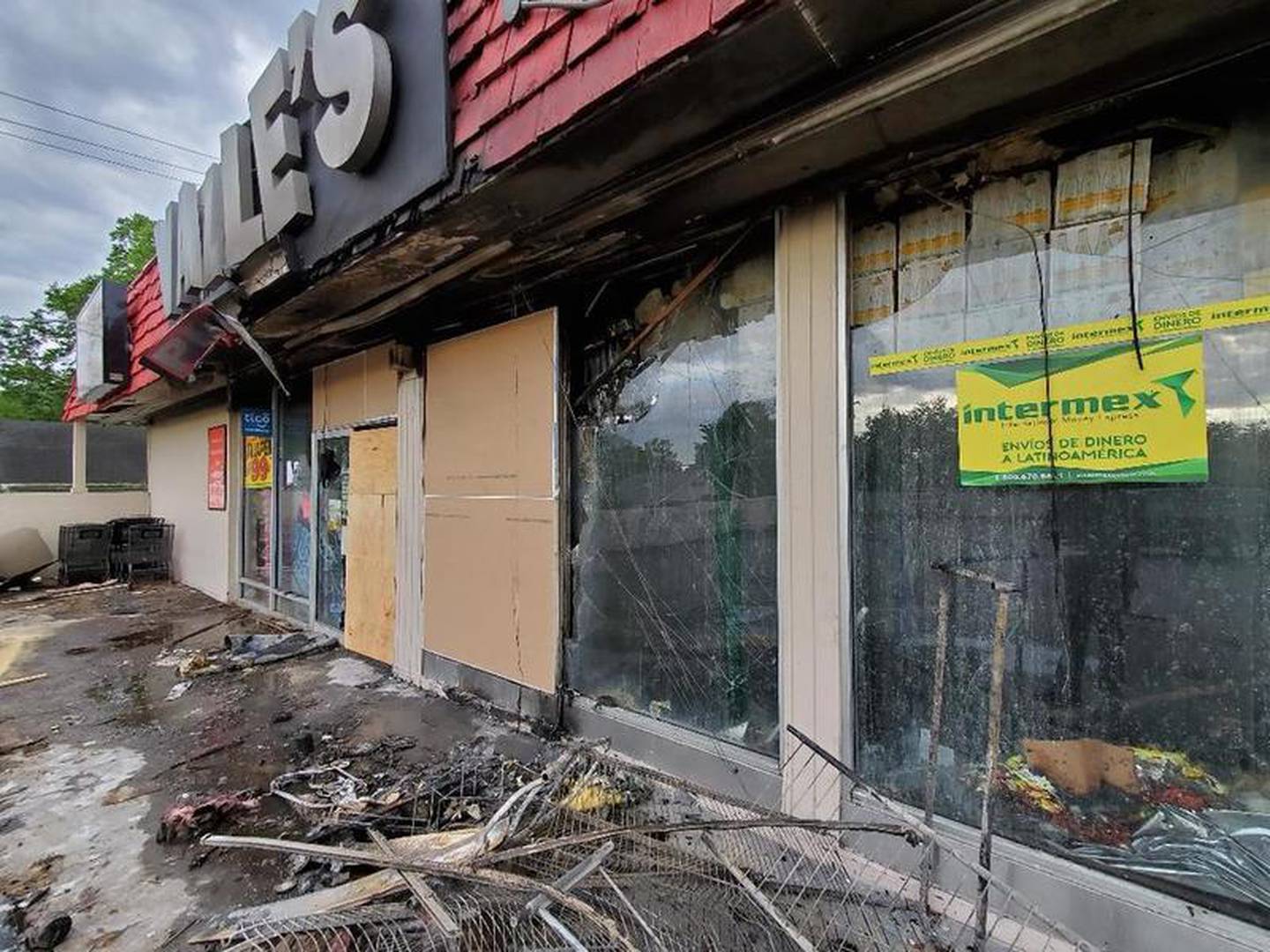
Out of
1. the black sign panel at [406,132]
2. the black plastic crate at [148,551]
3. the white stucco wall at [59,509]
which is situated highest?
the black sign panel at [406,132]

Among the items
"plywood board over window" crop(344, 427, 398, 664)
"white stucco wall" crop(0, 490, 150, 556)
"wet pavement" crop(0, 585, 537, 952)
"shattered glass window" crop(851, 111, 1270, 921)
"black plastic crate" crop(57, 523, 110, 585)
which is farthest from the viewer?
"white stucco wall" crop(0, 490, 150, 556)

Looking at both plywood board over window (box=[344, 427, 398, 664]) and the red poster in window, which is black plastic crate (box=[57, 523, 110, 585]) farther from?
plywood board over window (box=[344, 427, 398, 664])

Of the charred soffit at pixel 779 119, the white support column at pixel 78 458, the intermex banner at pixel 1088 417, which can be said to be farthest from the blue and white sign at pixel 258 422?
the intermex banner at pixel 1088 417

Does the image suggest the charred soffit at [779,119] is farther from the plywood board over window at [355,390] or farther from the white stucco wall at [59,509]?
the white stucco wall at [59,509]

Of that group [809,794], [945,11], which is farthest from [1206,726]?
[945,11]

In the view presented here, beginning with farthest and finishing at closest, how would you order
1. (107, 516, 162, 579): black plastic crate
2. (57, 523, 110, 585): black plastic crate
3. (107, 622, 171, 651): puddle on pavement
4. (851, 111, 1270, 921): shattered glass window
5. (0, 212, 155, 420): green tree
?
(0, 212, 155, 420): green tree
(107, 516, 162, 579): black plastic crate
(57, 523, 110, 585): black plastic crate
(107, 622, 171, 651): puddle on pavement
(851, 111, 1270, 921): shattered glass window

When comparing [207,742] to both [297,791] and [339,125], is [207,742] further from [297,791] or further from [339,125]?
[339,125]

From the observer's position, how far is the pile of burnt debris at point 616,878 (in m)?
1.64

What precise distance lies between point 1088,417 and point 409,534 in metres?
4.51

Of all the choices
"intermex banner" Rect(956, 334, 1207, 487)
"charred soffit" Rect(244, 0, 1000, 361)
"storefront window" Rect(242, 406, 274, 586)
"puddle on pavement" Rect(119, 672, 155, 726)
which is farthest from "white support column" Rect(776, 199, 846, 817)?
"storefront window" Rect(242, 406, 274, 586)

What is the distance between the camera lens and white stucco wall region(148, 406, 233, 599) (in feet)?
27.3

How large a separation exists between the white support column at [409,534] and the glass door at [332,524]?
1191 millimetres

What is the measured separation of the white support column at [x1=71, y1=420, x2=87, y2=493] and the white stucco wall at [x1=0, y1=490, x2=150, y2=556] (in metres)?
0.38

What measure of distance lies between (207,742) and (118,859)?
1251mm
